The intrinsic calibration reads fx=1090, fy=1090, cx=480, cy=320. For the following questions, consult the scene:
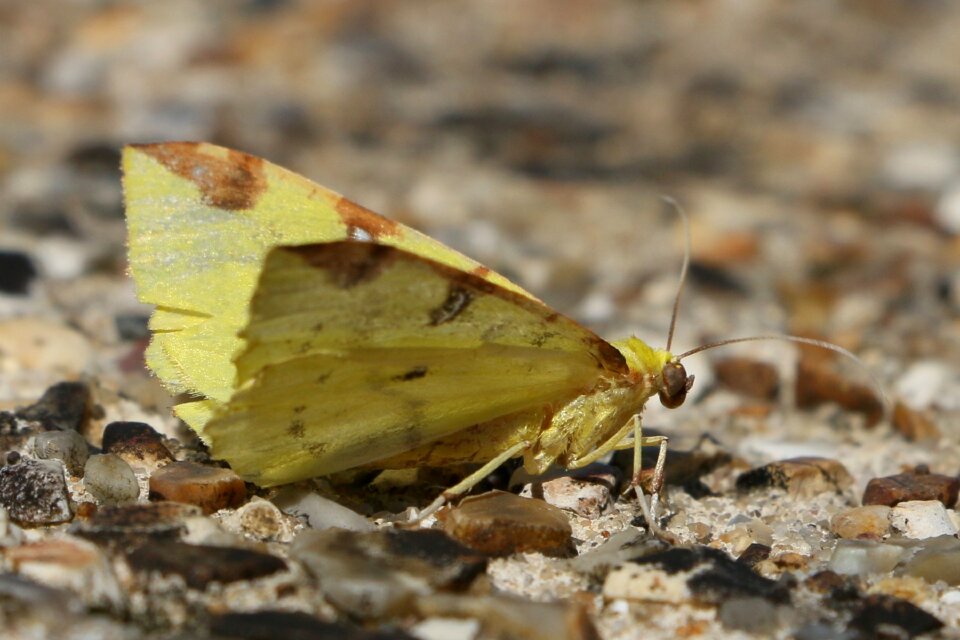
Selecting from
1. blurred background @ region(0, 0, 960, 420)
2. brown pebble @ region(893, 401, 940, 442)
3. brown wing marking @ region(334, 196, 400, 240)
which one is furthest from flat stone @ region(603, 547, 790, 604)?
blurred background @ region(0, 0, 960, 420)

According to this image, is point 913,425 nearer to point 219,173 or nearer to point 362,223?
point 362,223

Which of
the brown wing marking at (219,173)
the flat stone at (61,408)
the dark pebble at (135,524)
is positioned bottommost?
the flat stone at (61,408)

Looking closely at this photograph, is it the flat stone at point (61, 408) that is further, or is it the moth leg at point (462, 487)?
the flat stone at point (61, 408)

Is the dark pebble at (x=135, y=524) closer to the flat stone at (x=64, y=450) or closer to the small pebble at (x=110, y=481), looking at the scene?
the small pebble at (x=110, y=481)

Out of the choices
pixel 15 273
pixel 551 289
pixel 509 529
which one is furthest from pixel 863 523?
pixel 15 273

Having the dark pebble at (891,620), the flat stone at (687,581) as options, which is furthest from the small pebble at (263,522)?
the dark pebble at (891,620)

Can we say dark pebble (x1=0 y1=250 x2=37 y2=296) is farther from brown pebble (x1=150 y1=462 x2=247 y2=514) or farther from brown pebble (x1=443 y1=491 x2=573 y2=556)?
brown pebble (x1=443 y1=491 x2=573 y2=556)

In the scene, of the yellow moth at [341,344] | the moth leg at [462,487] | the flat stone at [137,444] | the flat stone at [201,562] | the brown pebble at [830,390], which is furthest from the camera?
the brown pebble at [830,390]
